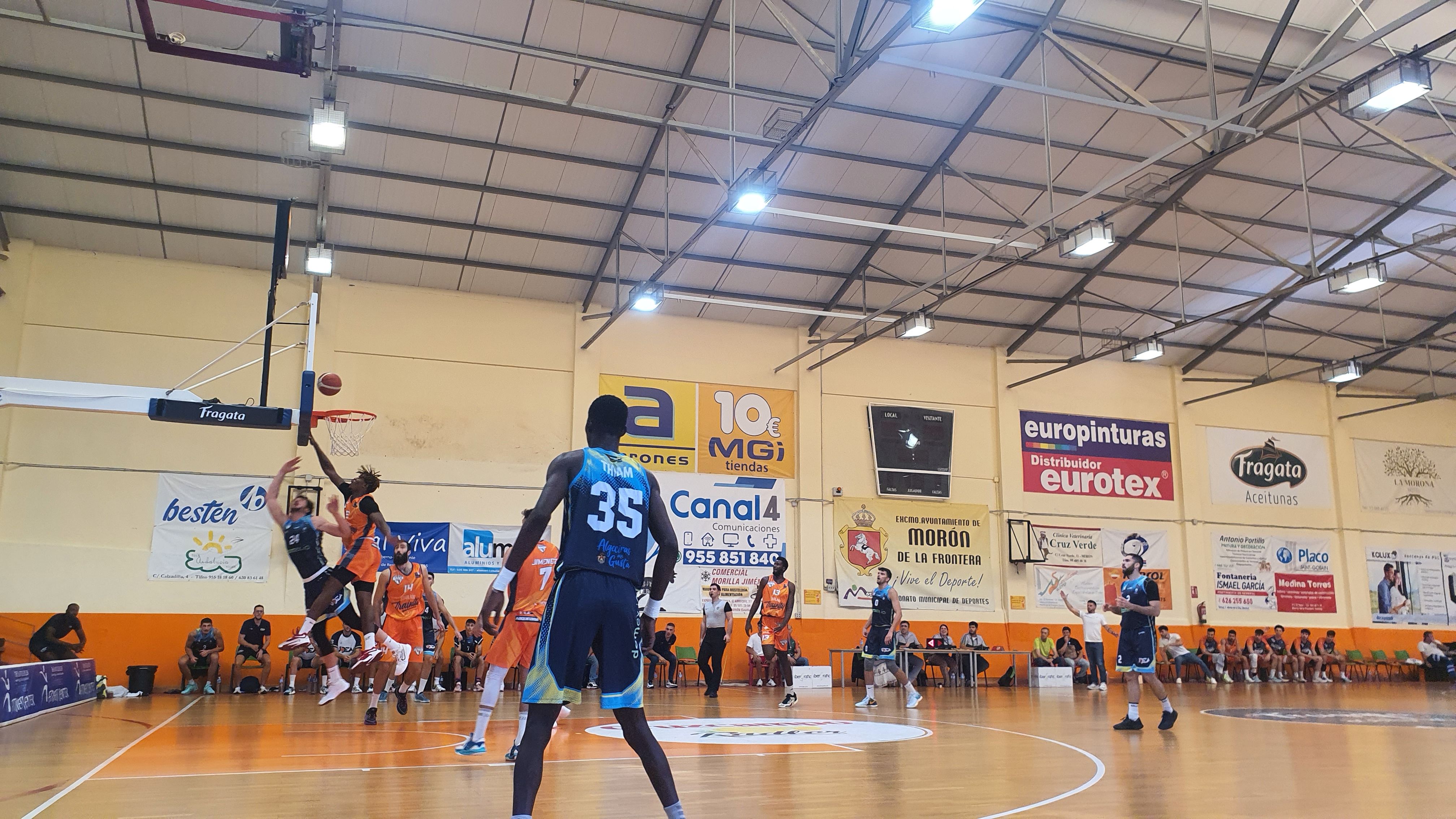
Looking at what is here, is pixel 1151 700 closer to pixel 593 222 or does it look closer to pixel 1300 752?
pixel 1300 752

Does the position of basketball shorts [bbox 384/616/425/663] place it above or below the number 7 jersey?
below

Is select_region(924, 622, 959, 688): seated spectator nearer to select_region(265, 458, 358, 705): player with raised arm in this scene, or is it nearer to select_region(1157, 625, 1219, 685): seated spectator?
select_region(1157, 625, 1219, 685): seated spectator

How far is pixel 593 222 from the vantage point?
18953 millimetres

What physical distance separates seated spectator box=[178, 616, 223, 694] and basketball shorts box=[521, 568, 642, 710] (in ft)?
49.9

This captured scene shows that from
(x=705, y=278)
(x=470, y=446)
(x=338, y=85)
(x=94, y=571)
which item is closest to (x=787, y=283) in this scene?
(x=705, y=278)

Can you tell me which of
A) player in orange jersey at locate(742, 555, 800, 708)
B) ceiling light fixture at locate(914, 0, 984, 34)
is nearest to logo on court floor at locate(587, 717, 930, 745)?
player in orange jersey at locate(742, 555, 800, 708)

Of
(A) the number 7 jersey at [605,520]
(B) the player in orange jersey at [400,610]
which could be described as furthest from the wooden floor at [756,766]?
(A) the number 7 jersey at [605,520]

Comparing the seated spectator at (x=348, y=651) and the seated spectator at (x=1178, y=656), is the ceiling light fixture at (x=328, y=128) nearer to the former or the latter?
the seated spectator at (x=348, y=651)

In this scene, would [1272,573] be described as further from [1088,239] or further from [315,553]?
[315,553]

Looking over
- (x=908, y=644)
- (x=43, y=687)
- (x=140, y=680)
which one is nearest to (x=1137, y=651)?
(x=908, y=644)

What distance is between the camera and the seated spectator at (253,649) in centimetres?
1692

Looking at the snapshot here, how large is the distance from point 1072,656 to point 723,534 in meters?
8.16

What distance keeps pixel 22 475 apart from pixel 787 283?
1452cm

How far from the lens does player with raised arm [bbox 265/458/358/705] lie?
9.17m
